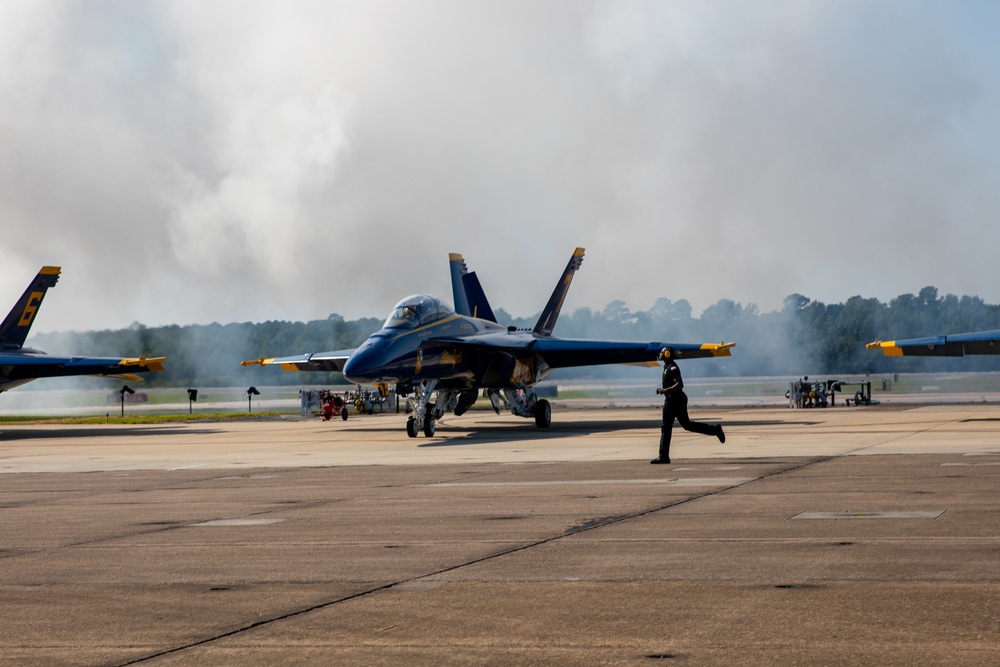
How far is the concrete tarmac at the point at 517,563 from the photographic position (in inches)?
243

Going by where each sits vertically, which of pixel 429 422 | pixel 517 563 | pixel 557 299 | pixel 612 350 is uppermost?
pixel 557 299

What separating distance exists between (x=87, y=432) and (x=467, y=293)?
46.4ft

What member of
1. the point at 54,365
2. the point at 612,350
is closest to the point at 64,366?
the point at 54,365

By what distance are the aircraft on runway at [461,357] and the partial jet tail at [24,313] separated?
9074mm

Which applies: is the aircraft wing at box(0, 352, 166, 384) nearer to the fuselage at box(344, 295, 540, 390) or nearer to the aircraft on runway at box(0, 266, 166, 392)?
the aircraft on runway at box(0, 266, 166, 392)

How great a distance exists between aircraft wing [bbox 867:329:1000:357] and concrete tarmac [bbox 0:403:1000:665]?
1656cm

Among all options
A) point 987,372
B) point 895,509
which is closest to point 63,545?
point 895,509

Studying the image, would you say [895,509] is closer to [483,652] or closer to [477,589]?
[477,589]

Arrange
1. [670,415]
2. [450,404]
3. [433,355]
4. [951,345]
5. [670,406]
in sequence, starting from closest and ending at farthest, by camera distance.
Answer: [670,415] → [670,406] → [433,355] → [450,404] → [951,345]

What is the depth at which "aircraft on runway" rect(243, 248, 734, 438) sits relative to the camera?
29172 millimetres

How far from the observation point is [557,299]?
40.5 meters

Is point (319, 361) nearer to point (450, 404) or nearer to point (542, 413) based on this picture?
point (450, 404)

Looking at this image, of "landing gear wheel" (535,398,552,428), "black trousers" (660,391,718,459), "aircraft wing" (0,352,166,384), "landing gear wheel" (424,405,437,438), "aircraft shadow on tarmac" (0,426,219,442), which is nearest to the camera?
"black trousers" (660,391,718,459)

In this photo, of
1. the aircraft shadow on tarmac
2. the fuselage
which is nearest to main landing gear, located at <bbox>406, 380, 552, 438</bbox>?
the fuselage
